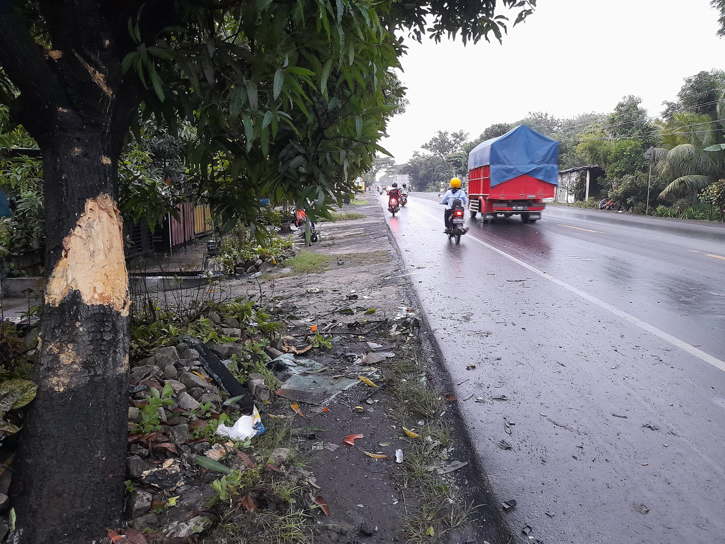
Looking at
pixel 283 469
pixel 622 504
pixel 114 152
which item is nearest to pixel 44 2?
pixel 114 152

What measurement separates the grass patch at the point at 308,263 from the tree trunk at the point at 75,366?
8.10m

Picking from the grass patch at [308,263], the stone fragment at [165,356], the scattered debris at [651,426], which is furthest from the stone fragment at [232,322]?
the grass patch at [308,263]

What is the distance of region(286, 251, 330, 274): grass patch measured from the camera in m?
10.8

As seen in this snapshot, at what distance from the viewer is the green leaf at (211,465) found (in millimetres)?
2791

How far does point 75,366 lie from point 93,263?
47cm

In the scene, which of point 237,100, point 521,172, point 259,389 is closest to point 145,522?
point 259,389

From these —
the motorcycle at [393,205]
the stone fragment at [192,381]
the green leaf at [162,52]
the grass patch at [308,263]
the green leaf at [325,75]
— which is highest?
the green leaf at [162,52]

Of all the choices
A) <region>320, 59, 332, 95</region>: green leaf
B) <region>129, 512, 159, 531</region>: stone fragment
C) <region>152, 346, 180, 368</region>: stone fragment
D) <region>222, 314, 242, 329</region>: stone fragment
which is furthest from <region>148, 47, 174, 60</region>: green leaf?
<region>222, 314, 242, 329</region>: stone fragment

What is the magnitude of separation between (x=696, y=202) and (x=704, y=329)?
25.3m

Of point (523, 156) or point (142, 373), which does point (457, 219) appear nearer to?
point (523, 156)

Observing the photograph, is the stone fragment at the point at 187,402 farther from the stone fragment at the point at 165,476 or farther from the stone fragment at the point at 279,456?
the stone fragment at the point at 279,456

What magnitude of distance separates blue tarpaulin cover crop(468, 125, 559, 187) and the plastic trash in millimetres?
17511

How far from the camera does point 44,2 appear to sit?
248 centimetres

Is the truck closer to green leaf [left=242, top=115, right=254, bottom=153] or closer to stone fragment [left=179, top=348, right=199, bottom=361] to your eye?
Answer: stone fragment [left=179, top=348, right=199, bottom=361]
